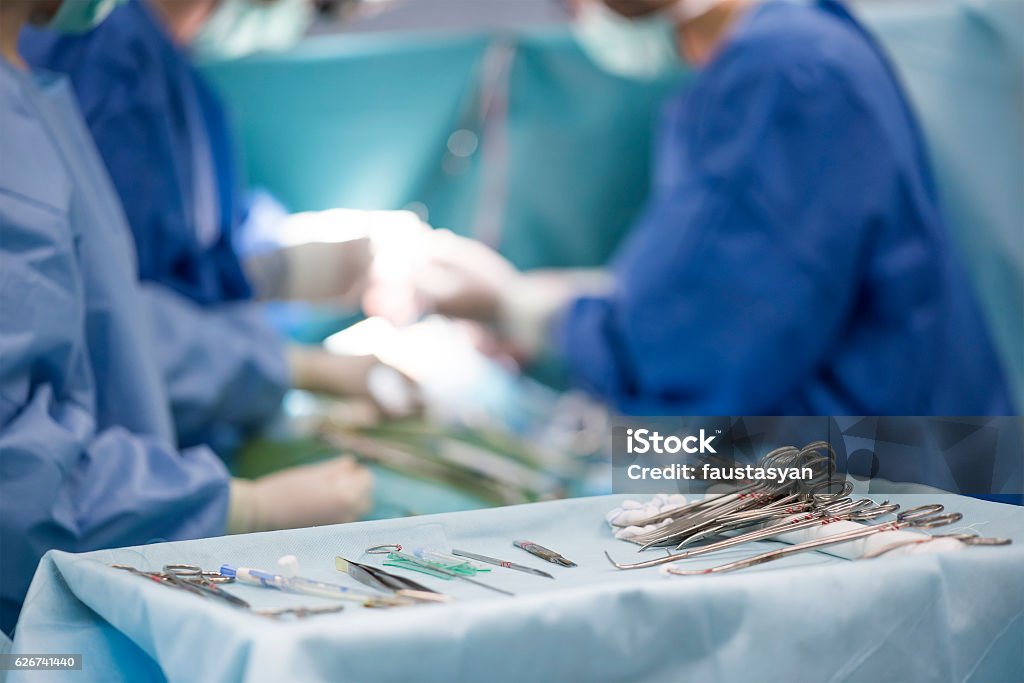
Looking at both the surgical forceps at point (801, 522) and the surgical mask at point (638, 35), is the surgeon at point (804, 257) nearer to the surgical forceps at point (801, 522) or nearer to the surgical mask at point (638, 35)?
the surgical mask at point (638, 35)

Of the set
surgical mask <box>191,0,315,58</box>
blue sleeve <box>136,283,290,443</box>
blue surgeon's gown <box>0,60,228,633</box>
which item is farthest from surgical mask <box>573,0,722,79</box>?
blue surgeon's gown <box>0,60,228,633</box>

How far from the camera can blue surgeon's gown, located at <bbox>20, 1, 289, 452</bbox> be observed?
1.83 m

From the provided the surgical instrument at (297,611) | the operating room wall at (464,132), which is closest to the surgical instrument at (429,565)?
the surgical instrument at (297,611)

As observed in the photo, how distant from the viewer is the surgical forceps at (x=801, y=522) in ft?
3.40

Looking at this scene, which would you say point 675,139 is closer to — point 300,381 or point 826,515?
point 300,381

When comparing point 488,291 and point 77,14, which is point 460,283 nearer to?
point 488,291

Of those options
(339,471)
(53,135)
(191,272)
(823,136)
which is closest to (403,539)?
(339,471)

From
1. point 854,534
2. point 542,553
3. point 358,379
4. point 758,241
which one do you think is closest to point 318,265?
point 358,379

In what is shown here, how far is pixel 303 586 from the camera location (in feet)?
3.05

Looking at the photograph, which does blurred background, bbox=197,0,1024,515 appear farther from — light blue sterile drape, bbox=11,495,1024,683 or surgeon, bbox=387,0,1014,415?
light blue sterile drape, bbox=11,495,1024,683

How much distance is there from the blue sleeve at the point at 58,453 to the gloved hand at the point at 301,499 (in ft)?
0.31

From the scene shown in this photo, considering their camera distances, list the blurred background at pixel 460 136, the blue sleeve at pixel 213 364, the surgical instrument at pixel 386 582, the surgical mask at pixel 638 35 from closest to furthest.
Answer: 1. the surgical instrument at pixel 386 582
2. the blue sleeve at pixel 213 364
3. the surgical mask at pixel 638 35
4. the blurred background at pixel 460 136

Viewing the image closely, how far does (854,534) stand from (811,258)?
42.3 inches

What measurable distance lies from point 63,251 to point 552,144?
196 cm
